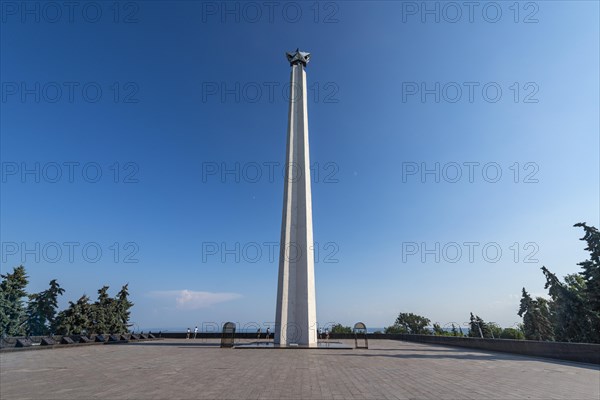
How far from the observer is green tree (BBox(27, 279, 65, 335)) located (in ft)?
168

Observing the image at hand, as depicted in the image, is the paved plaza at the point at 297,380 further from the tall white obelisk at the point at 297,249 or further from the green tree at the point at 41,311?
the green tree at the point at 41,311

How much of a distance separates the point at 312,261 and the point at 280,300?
14.9 ft

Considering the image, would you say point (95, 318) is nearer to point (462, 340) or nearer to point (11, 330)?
point (11, 330)

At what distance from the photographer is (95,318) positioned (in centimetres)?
4266

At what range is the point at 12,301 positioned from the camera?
139 feet

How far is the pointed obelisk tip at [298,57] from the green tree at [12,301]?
45.4 metres

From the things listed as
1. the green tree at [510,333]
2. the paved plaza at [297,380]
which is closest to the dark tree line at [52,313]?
the paved plaza at [297,380]

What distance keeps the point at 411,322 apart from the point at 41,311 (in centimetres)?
7928

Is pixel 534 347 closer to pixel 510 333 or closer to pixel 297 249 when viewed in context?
pixel 297 249

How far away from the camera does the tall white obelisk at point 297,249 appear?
27562 millimetres

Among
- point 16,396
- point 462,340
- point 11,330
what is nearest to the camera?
point 16,396

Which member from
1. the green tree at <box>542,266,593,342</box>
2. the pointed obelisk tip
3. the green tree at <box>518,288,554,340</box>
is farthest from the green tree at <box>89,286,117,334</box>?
the green tree at <box>518,288,554,340</box>

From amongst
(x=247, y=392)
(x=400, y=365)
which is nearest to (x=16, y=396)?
(x=247, y=392)

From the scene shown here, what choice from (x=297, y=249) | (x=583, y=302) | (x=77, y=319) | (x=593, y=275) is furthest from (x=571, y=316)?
(x=77, y=319)
